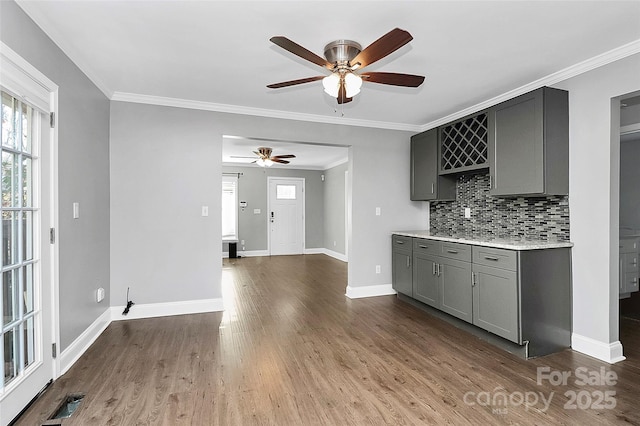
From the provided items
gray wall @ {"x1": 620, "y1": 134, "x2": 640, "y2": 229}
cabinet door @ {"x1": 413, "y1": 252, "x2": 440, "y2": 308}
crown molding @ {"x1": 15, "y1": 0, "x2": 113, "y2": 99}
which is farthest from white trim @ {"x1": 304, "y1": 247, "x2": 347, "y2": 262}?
crown molding @ {"x1": 15, "y1": 0, "x2": 113, "y2": 99}

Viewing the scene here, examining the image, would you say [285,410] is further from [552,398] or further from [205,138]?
[205,138]

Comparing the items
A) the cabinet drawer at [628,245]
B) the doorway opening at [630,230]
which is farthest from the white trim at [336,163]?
the cabinet drawer at [628,245]

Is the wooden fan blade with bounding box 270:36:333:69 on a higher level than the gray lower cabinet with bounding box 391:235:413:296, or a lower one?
higher

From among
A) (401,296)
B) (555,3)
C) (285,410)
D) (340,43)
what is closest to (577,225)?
(555,3)

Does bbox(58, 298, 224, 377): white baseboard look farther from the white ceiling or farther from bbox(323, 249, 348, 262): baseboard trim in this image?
bbox(323, 249, 348, 262): baseboard trim

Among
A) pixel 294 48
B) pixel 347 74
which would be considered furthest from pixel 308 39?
pixel 294 48

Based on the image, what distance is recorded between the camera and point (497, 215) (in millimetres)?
3752

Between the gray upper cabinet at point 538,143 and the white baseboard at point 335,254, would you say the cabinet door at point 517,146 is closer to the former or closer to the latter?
the gray upper cabinet at point 538,143

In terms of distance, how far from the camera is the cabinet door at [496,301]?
274cm

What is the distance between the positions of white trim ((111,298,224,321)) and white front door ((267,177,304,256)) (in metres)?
4.80

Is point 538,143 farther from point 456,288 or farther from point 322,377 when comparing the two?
point 322,377

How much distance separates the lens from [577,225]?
2.89 m

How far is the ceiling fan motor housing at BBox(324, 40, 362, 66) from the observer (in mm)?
2402

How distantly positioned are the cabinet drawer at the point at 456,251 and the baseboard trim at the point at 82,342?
349cm
